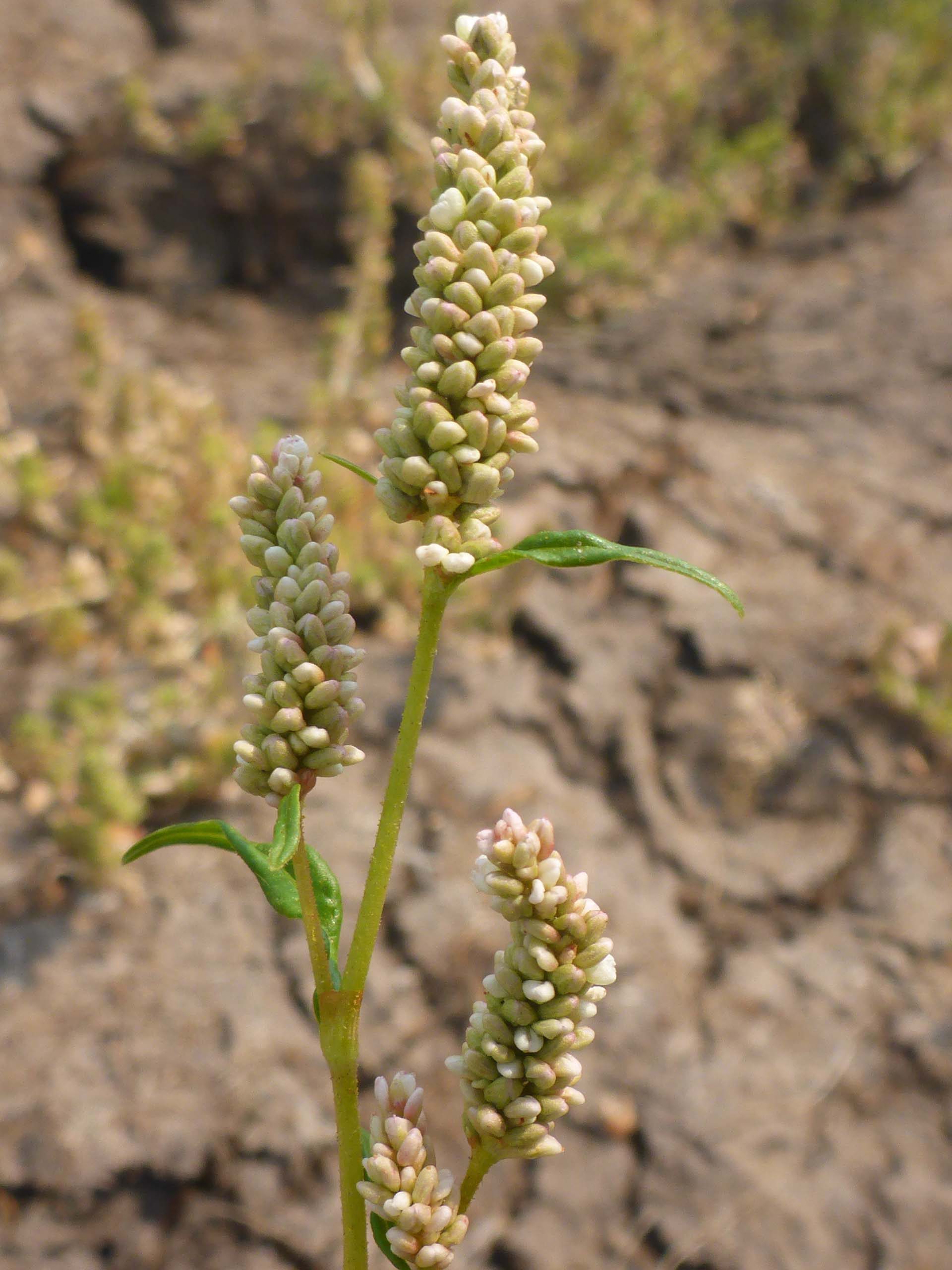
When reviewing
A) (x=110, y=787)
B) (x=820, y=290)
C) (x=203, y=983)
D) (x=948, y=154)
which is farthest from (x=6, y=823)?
(x=948, y=154)

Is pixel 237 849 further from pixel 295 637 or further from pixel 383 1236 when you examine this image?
pixel 383 1236

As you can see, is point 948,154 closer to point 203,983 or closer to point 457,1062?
point 203,983

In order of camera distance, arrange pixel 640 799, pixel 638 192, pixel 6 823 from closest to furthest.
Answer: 1. pixel 6 823
2. pixel 640 799
3. pixel 638 192

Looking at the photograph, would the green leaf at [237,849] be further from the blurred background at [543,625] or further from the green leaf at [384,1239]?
the blurred background at [543,625]

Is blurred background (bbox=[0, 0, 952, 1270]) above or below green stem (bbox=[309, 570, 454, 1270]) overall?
below

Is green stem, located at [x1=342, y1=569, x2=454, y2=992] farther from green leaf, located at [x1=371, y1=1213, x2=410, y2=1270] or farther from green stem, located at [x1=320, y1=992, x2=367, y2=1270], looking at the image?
green leaf, located at [x1=371, y1=1213, x2=410, y2=1270]

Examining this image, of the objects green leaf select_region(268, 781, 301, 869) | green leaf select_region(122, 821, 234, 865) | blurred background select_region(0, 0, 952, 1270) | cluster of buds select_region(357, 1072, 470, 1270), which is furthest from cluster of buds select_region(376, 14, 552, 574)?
blurred background select_region(0, 0, 952, 1270)
